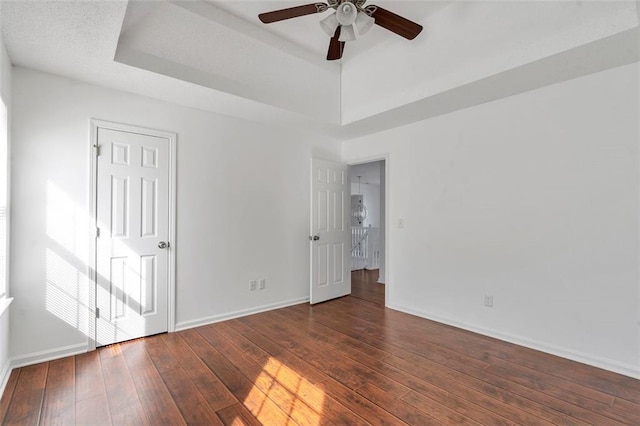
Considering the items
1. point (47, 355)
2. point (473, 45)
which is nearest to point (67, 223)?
point (47, 355)

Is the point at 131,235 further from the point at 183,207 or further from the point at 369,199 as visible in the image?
the point at 369,199

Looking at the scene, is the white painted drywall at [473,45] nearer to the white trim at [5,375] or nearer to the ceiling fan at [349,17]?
the ceiling fan at [349,17]

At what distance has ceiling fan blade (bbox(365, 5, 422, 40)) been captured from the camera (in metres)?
2.21

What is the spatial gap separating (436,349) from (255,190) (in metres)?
2.72

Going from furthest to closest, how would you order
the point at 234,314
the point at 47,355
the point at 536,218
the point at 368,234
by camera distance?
1. the point at 368,234
2. the point at 234,314
3. the point at 536,218
4. the point at 47,355

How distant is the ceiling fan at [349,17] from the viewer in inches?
86.2

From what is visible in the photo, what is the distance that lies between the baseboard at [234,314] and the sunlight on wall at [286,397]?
1316 mm

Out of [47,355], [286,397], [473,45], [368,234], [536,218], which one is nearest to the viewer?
[286,397]

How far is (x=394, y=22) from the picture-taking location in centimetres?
232

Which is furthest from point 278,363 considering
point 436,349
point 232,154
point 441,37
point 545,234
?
point 441,37

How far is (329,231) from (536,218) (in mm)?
2569

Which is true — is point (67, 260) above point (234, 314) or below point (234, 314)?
above

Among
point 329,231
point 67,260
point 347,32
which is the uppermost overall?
point 347,32

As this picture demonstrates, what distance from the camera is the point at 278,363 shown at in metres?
2.61
